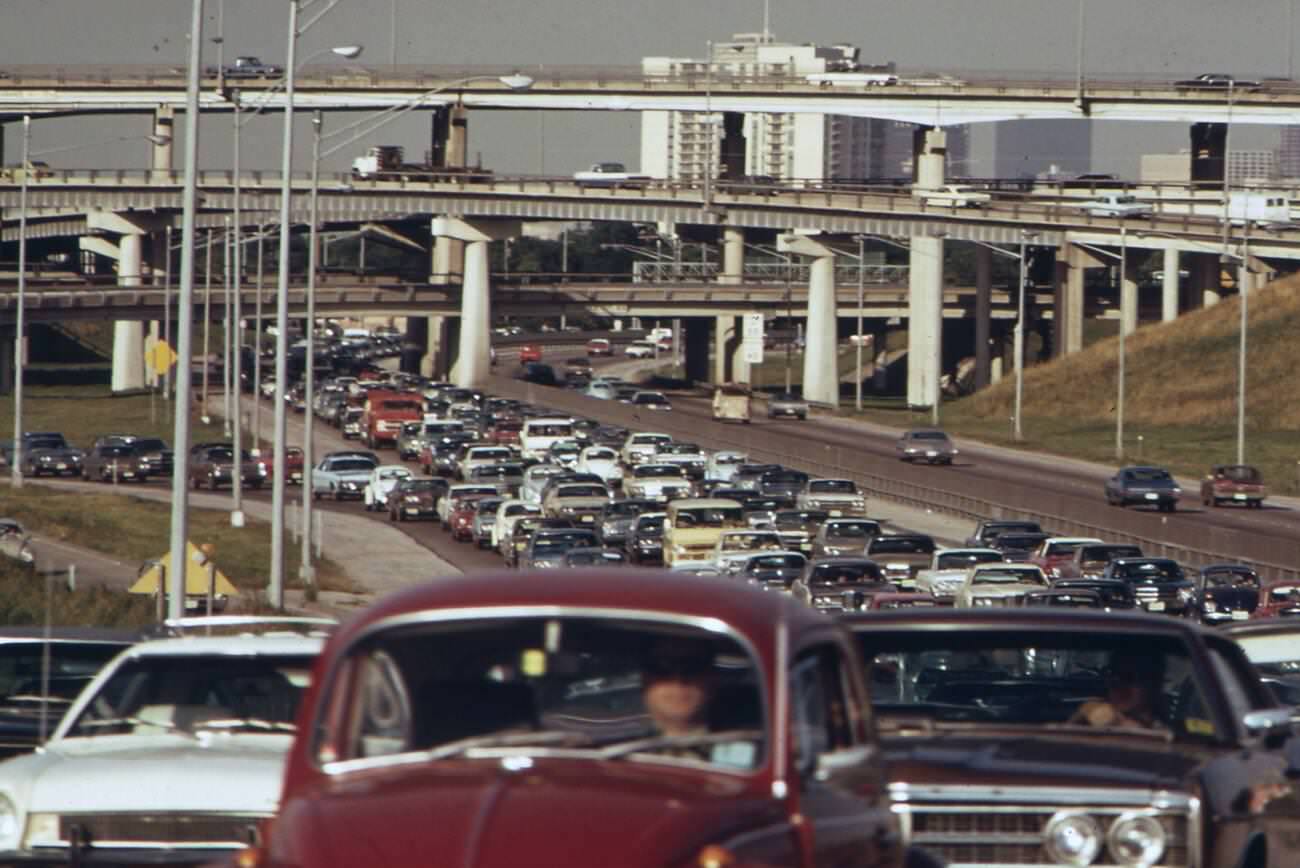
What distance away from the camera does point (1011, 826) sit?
9.02 meters

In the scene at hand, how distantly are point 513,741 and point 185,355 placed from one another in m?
19.7

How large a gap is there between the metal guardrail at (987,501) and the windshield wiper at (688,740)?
3946 cm

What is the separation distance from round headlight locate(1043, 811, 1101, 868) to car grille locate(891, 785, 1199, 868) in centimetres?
2

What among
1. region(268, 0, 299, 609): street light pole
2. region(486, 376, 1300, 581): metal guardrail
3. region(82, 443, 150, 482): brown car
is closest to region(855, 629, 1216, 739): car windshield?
region(268, 0, 299, 609): street light pole

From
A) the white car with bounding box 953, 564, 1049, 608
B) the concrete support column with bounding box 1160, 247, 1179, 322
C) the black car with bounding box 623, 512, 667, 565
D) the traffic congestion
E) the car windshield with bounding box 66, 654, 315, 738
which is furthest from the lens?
the concrete support column with bounding box 1160, 247, 1179, 322

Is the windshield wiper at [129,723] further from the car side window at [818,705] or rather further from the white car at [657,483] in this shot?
the white car at [657,483]

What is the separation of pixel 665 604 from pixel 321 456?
7664 cm

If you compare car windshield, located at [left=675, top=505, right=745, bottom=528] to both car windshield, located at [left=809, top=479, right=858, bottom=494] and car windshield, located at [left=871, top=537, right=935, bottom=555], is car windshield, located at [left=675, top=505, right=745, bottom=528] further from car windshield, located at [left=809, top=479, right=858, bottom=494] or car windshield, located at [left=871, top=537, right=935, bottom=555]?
car windshield, located at [left=809, top=479, right=858, bottom=494]

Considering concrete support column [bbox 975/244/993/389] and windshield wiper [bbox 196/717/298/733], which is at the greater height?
concrete support column [bbox 975/244/993/389]

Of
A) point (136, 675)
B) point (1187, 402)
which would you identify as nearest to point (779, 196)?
point (1187, 402)

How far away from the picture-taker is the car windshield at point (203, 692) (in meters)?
11.2

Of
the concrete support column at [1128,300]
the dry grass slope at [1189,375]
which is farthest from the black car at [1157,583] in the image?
the concrete support column at [1128,300]

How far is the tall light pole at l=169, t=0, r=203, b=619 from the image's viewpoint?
24.2 meters

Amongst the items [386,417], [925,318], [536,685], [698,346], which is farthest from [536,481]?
[698,346]
